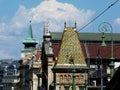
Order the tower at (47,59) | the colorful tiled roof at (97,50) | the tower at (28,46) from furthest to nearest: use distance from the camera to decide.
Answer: the tower at (28,46)
the tower at (47,59)
the colorful tiled roof at (97,50)

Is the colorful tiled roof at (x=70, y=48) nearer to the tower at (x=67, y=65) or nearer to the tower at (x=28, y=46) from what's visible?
the tower at (x=67, y=65)

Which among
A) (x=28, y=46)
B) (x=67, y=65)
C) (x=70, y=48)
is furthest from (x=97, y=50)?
(x=28, y=46)

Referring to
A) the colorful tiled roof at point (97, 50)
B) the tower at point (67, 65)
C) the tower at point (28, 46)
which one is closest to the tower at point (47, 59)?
the colorful tiled roof at point (97, 50)

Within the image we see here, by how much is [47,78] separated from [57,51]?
4.61m

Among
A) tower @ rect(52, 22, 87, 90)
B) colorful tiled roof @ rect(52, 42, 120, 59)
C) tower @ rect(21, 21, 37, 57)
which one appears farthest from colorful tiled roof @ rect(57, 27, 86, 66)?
tower @ rect(21, 21, 37, 57)

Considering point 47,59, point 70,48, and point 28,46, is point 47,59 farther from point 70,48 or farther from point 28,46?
point 28,46

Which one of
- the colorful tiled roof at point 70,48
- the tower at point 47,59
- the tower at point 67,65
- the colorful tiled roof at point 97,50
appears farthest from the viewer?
the tower at point 47,59

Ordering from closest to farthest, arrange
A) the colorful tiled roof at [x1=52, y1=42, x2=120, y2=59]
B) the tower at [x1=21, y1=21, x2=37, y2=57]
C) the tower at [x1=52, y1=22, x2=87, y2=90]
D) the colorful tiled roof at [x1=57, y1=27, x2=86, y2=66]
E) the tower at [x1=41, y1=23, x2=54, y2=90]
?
the tower at [x1=52, y1=22, x2=87, y2=90] → the colorful tiled roof at [x1=57, y1=27, x2=86, y2=66] → the colorful tiled roof at [x1=52, y1=42, x2=120, y2=59] → the tower at [x1=41, y1=23, x2=54, y2=90] → the tower at [x1=21, y1=21, x2=37, y2=57]

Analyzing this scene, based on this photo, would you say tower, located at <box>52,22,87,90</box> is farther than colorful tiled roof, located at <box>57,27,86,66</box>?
No

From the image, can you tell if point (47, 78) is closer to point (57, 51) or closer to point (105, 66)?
point (57, 51)

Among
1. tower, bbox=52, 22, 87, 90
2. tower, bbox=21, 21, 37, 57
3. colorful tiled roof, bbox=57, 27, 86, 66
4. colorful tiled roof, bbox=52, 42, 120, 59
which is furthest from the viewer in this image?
tower, bbox=21, 21, 37, 57

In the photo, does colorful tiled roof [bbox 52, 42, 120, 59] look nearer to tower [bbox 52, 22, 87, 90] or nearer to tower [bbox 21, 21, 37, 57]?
tower [bbox 52, 22, 87, 90]

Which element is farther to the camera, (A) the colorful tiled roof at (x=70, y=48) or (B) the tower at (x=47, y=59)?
(B) the tower at (x=47, y=59)

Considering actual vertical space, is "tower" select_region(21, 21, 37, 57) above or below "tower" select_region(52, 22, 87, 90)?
above
